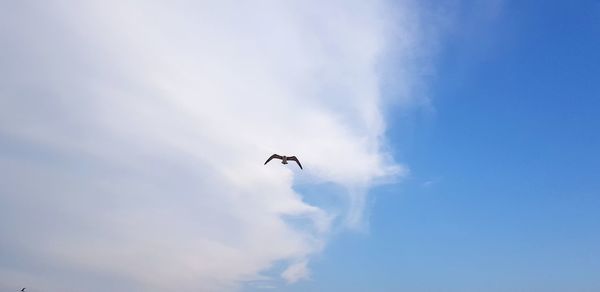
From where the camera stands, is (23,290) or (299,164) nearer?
(299,164)

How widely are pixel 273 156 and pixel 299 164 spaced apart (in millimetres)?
5041

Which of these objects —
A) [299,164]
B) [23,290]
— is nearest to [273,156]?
[299,164]

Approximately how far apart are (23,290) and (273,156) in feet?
338

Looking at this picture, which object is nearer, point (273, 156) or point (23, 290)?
point (273, 156)

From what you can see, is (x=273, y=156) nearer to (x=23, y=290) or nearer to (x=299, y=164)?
(x=299, y=164)

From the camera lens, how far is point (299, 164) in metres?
108

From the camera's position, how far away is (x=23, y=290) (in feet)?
570

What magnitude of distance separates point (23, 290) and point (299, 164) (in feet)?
351

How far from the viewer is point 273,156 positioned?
361ft
